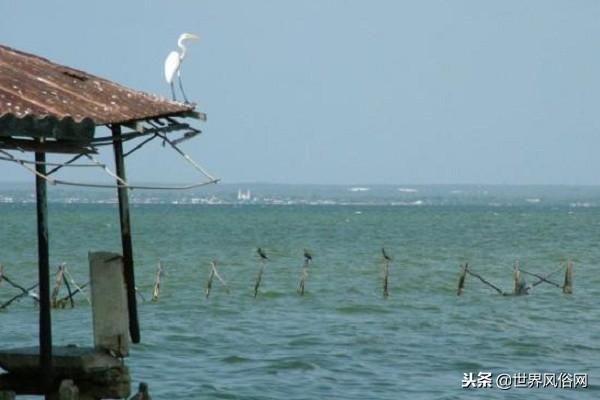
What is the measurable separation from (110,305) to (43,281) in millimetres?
653

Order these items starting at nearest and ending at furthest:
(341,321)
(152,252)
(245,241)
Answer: (341,321) < (152,252) < (245,241)

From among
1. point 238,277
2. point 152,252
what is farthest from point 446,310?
point 152,252

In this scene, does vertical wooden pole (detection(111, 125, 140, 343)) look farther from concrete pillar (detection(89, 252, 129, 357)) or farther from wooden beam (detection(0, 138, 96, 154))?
wooden beam (detection(0, 138, 96, 154))

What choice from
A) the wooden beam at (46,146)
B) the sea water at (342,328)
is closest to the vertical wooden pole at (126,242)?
the wooden beam at (46,146)

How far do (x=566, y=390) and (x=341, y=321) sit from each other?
37.2 feet

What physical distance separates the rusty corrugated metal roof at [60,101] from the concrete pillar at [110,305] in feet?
4.47

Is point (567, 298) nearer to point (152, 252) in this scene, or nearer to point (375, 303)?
point (375, 303)

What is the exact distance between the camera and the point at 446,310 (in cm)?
3459

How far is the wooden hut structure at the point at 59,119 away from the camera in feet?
34.4

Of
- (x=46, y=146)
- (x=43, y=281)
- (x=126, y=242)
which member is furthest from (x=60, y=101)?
(x=126, y=242)

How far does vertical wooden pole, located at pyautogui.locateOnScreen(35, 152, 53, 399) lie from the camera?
473 inches

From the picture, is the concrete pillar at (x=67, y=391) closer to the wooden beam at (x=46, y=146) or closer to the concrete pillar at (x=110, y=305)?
the concrete pillar at (x=110, y=305)

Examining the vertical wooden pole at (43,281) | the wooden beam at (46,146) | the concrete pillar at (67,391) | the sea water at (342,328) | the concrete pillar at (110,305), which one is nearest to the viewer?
the wooden beam at (46,146)

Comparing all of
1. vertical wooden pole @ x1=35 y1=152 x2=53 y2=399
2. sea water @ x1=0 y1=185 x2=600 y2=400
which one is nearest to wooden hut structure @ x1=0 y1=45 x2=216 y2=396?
vertical wooden pole @ x1=35 y1=152 x2=53 y2=399
